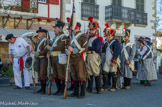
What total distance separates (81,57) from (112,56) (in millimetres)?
1825

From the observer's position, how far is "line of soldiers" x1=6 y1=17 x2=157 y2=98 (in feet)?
26.9

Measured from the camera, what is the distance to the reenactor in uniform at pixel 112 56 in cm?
973

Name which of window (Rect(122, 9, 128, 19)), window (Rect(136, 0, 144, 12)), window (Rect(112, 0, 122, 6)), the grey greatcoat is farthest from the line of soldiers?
window (Rect(136, 0, 144, 12))

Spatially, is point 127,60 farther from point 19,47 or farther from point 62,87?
point 19,47

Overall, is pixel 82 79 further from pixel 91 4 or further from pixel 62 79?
pixel 91 4

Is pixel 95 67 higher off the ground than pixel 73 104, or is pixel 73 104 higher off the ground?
pixel 95 67

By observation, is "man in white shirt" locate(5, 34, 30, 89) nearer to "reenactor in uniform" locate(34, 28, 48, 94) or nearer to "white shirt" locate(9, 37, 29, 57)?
"white shirt" locate(9, 37, 29, 57)

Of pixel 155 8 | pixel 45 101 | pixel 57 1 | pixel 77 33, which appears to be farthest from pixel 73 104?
pixel 155 8

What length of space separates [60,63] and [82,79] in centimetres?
68

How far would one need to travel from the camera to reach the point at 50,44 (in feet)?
29.5

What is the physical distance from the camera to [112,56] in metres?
9.81

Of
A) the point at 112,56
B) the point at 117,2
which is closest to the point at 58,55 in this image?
the point at 112,56

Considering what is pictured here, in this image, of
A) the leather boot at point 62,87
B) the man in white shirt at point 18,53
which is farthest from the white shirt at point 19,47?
the leather boot at point 62,87

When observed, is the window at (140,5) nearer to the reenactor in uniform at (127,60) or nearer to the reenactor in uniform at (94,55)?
the reenactor in uniform at (127,60)
